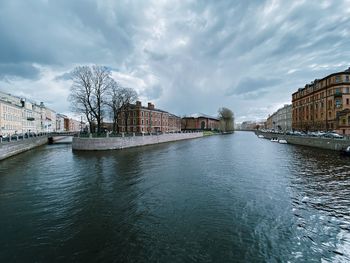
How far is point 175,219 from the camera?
847cm

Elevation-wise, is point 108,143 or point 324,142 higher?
point 324,142

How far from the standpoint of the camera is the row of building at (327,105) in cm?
5058

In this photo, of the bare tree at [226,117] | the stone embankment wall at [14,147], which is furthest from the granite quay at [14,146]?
the bare tree at [226,117]

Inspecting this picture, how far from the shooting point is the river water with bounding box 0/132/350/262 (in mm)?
6203

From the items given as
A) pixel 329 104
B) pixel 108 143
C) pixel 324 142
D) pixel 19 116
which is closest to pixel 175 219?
pixel 108 143

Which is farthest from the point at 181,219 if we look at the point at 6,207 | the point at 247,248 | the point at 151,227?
the point at 6,207

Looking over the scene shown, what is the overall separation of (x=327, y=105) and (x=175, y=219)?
225ft

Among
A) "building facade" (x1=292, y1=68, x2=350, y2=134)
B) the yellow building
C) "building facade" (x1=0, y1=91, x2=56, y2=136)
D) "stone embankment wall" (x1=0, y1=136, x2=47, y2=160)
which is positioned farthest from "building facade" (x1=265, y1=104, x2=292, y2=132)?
"building facade" (x1=0, y1=91, x2=56, y2=136)

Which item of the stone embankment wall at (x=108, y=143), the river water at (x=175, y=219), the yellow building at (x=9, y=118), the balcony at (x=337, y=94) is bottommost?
the river water at (x=175, y=219)

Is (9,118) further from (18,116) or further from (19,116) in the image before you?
(19,116)

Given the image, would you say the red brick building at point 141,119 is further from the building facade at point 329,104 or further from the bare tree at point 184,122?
the building facade at point 329,104

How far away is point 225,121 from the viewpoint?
13662 centimetres

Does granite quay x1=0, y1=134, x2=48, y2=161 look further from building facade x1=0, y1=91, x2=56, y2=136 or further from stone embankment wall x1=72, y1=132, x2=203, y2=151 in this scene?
building facade x1=0, y1=91, x2=56, y2=136

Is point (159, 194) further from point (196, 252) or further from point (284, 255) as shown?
point (284, 255)
